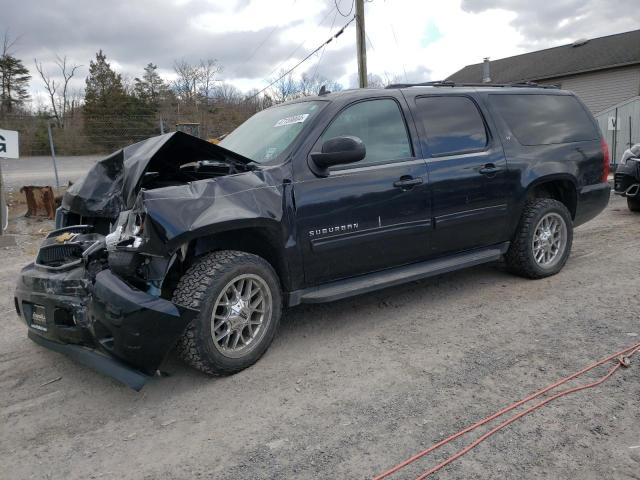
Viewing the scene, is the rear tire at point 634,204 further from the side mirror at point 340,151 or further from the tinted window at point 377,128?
the side mirror at point 340,151

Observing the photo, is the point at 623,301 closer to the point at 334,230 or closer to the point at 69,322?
the point at 334,230

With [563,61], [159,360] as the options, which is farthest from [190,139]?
[563,61]

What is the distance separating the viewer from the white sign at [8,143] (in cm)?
846

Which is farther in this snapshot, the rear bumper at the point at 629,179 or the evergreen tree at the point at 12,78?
the evergreen tree at the point at 12,78

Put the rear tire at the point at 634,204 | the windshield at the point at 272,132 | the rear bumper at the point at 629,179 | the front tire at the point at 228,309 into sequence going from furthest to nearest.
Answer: the rear tire at the point at 634,204 < the rear bumper at the point at 629,179 < the windshield at the point at 272,132 < the front tire at the point at 228,309

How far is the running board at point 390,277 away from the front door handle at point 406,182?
679 millimetres

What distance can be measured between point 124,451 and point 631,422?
2.66 meters

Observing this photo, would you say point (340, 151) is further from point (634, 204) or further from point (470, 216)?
point (634, 204)

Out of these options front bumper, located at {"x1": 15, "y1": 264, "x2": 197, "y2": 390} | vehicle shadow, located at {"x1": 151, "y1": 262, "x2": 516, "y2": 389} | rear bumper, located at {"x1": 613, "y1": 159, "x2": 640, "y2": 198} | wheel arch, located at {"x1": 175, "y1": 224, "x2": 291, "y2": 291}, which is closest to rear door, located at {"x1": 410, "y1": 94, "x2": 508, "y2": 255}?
vehicle shadow, located at {"x1": 151, "y1": 262, "x2": 516, "y2": 389}

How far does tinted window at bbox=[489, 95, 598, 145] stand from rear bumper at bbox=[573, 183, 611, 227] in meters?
0.54

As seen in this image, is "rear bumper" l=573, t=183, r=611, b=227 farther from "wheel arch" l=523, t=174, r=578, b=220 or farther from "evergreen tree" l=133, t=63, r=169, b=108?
"evergreen tree" l=133, t=63, r=169, b=108

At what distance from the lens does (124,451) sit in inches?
108

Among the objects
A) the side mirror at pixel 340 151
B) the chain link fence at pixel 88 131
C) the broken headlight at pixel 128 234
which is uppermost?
the chain link fence at pixel 88 131

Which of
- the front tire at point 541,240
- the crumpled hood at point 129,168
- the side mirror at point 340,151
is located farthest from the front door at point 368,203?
the front tire at point 541,240
